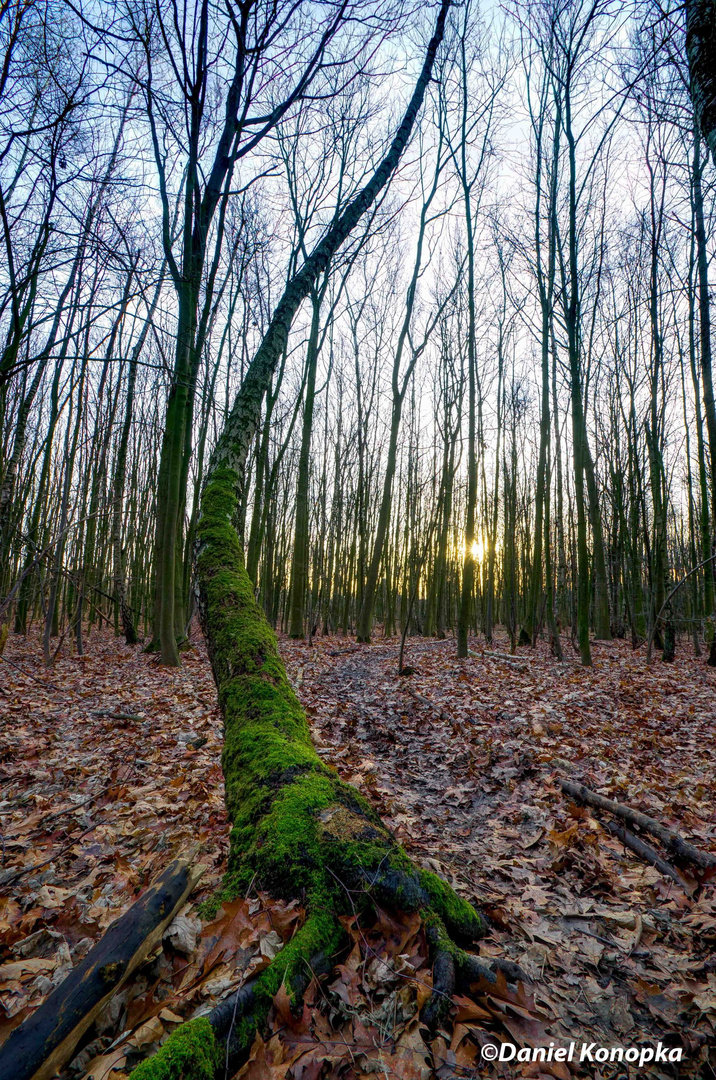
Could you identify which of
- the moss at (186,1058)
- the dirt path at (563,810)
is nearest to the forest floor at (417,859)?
the dirt path at (563,810)

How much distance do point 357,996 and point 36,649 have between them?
13.5 metres

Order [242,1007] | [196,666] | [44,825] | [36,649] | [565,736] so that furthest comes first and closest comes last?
1. [36,649]
2. [196,666]
3. [565,736]
4. [44,825]
5. [242,1007]

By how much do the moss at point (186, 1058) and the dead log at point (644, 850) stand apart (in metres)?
2.71

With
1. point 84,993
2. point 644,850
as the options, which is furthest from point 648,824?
point 84,993

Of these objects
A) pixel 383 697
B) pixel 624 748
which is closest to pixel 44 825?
pixel 383 697

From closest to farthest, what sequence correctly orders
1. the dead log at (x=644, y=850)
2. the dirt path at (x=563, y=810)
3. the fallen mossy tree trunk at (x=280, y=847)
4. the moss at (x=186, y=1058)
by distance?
the moss at (x=186, y=1058)
the fallen mossy tree trunk at (x=280, y=847)
the dirt path at (x=563, y=810)
the dead log at (x=644, y=850)

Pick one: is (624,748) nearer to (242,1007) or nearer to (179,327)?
(242,1007)

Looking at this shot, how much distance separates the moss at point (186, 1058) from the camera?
1250 mm

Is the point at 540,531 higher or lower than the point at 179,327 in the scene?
lower

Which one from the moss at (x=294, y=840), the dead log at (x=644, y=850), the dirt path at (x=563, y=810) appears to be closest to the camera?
the moss at (x=294, y=840)

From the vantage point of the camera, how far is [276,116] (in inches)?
204

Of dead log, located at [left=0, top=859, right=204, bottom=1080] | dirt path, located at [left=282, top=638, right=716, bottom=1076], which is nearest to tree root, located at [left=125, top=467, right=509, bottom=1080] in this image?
dead log, located at [left=0, top=859, right=204, bottom=1080]

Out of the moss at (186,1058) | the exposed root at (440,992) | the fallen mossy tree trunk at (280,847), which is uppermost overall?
the fallen mossy tree trunk at (280,847)

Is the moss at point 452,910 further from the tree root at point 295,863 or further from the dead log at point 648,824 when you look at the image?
the dead log at point 648,824
